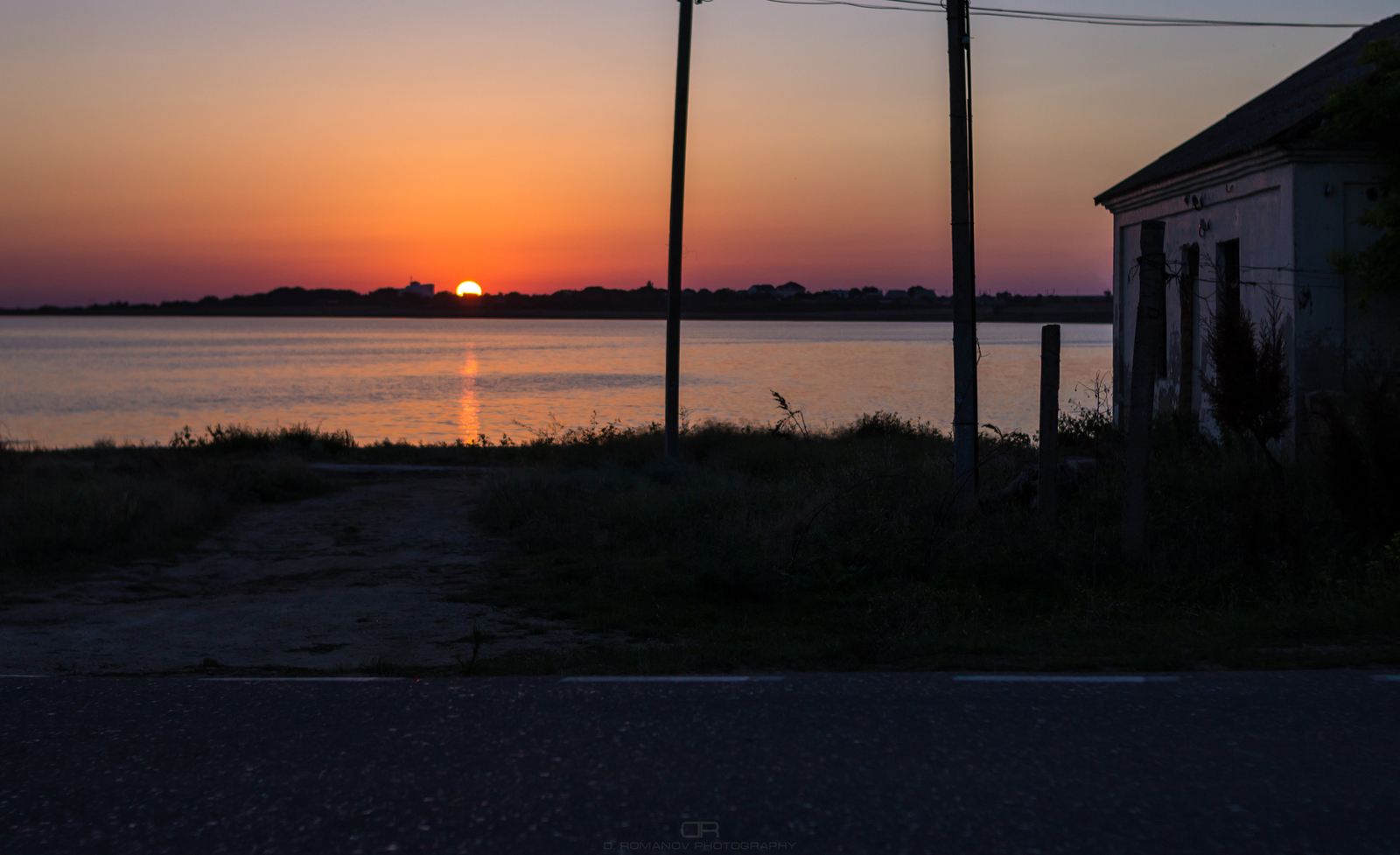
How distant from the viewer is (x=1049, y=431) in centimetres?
961

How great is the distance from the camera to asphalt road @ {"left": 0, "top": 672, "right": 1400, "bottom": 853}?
3.61 m

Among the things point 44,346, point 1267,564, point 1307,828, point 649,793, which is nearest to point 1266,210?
point 1267,564

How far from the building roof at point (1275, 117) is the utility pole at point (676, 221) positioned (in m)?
7.52

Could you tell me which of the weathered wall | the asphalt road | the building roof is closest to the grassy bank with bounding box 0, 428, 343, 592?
the asphalt road

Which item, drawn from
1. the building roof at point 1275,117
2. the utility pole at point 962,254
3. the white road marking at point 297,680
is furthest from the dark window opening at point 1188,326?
the white road marking at point 297,680

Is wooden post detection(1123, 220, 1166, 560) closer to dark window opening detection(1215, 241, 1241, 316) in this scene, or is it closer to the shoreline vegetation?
the shoreline vegetation

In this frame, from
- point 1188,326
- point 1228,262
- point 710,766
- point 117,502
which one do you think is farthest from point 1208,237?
point 117,502

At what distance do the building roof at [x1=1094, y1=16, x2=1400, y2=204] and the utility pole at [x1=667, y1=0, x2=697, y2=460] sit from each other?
7523mm

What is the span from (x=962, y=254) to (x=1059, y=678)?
241 inches

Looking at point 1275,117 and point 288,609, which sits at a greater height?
point 1275,117

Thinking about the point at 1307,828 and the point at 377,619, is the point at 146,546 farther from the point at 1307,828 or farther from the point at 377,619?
the point at 1307,828

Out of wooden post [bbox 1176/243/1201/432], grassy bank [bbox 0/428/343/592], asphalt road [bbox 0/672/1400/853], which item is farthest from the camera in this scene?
wooden post [bbox 1176/243/1201/432]

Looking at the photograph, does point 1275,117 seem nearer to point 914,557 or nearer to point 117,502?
point 914,557

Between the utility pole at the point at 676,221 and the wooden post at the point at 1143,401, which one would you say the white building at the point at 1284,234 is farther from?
the utility pole at the point at 676,221
